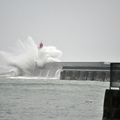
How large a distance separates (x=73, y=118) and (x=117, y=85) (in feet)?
27.5

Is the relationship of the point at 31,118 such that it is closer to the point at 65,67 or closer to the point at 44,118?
the point at 44,118

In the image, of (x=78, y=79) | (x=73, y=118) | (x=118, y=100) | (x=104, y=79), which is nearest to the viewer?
(x=118, y=100)

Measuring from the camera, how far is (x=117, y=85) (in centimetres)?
1653

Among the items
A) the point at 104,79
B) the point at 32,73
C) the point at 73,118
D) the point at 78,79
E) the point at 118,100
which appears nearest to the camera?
the point at 118,100

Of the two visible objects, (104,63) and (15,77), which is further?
(15,77)

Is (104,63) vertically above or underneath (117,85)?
above

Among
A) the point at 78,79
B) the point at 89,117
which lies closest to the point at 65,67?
the point at 78,79

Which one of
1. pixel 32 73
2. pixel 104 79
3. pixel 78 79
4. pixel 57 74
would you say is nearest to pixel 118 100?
pixel 104 79

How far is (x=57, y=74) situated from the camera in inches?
5404

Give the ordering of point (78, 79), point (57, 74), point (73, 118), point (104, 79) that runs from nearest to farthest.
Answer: point (73, 118)
point (104, 79)
point (78, 79)
point (57, 74)

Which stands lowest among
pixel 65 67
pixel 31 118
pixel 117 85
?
pixel 31 118

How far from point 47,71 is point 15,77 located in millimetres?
14182

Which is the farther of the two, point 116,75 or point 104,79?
point 104,79

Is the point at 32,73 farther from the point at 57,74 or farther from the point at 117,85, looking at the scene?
the point at 117,85
